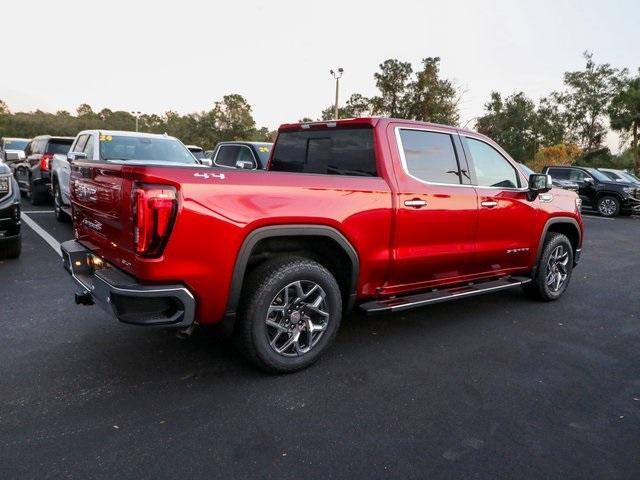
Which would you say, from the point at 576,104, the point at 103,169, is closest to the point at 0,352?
the point at 103,169

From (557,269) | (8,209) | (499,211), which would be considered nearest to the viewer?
(499,211)

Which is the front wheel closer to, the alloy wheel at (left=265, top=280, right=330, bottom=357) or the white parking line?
the alloy wheel at (left=265, top=280, right=330, bottom=357)

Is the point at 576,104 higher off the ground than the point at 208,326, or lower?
higher

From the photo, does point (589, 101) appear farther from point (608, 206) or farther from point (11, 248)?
point (11, 248)

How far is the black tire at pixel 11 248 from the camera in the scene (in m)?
6.04

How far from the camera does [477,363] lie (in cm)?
367

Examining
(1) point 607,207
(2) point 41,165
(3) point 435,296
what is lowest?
(3) point 435,296

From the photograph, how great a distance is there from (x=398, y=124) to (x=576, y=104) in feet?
166

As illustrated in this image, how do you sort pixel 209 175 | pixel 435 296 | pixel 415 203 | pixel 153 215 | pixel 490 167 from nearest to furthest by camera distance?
1. pixel 153 215
2. pixel 209 175
3. pixel 415 203
4. pixel 435 296
5. pixel 490 167

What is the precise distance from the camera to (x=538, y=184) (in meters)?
4.80

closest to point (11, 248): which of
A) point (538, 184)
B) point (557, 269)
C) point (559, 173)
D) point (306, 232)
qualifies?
point (306, 232)

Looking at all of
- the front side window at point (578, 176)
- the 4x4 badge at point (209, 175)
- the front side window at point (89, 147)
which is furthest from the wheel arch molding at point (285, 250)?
the front side window at point (578, 176)

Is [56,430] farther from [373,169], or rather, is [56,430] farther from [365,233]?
[373,169]

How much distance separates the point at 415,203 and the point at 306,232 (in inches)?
41.8
